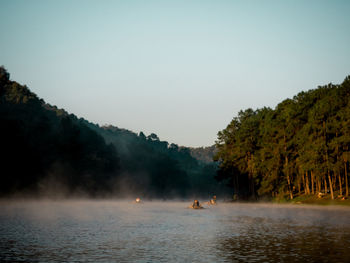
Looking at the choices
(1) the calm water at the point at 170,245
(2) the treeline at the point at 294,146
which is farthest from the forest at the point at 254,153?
(1) the calm water at the point at 170,245

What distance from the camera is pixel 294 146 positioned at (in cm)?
9244

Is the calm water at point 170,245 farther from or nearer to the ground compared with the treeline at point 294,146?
nearer to the ground

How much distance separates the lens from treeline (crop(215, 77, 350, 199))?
245ft

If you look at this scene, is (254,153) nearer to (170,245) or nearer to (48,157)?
(48,157)

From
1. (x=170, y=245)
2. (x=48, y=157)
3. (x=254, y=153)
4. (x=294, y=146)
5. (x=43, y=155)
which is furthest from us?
(x=48, y=157)

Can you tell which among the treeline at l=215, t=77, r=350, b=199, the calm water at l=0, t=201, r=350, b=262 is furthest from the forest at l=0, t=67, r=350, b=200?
the calm water at l=0, t=201, r=350, b=262

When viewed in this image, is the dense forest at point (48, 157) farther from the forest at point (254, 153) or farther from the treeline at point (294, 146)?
the treeline at point (294, 146)

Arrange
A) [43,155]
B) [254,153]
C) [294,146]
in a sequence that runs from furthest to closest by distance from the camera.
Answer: [43,155] < [254,153] < [294,146]

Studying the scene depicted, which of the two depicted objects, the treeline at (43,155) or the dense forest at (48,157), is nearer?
the treeline at (43,155)

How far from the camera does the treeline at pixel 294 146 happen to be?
74812 mm

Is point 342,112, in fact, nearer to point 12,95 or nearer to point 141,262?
point 141,262

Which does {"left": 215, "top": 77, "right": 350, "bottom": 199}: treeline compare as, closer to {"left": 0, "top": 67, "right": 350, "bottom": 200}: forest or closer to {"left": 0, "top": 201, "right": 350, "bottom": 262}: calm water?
{"left": 0, "top": 67, "right": 350, "bottom": 200}: forest

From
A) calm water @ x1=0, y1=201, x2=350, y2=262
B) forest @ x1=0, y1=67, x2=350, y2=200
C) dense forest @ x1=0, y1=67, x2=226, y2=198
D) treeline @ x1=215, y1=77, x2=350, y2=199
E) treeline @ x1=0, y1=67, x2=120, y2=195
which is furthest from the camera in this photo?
dense forest @ x1=0, y1=67, x2=226, y2=198

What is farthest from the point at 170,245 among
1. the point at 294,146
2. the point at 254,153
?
the point at 254,153
